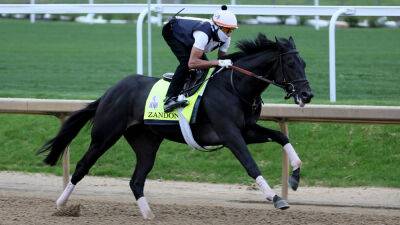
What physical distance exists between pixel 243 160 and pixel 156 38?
16134 millimetres

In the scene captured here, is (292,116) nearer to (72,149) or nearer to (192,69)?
(192,69)

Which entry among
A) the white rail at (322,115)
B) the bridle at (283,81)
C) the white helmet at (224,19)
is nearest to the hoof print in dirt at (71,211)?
the white rail at (322,115)

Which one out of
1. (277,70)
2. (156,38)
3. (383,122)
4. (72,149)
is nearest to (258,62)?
(277,70)

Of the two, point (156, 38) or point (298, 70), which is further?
point (156, 38)

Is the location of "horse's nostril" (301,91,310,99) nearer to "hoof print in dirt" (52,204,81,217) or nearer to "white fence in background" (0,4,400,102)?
"hoof print in dirt" (52,204,81,217)

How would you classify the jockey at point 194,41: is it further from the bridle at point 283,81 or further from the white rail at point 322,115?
the white rail at point 322,115

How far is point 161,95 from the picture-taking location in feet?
31.6

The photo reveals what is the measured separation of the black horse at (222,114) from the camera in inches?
355

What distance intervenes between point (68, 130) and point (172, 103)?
131 cm

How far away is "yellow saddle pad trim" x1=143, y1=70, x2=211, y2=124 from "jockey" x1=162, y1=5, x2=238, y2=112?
57mm

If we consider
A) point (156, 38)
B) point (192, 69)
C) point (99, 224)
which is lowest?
point (156, 38)

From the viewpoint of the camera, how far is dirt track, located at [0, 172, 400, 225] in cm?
935

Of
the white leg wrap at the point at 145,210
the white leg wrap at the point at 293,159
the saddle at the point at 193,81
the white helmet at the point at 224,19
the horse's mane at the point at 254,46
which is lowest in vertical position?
the white leg wrap at the point at 145,210

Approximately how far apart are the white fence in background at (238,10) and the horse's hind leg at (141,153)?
3.56 meters
